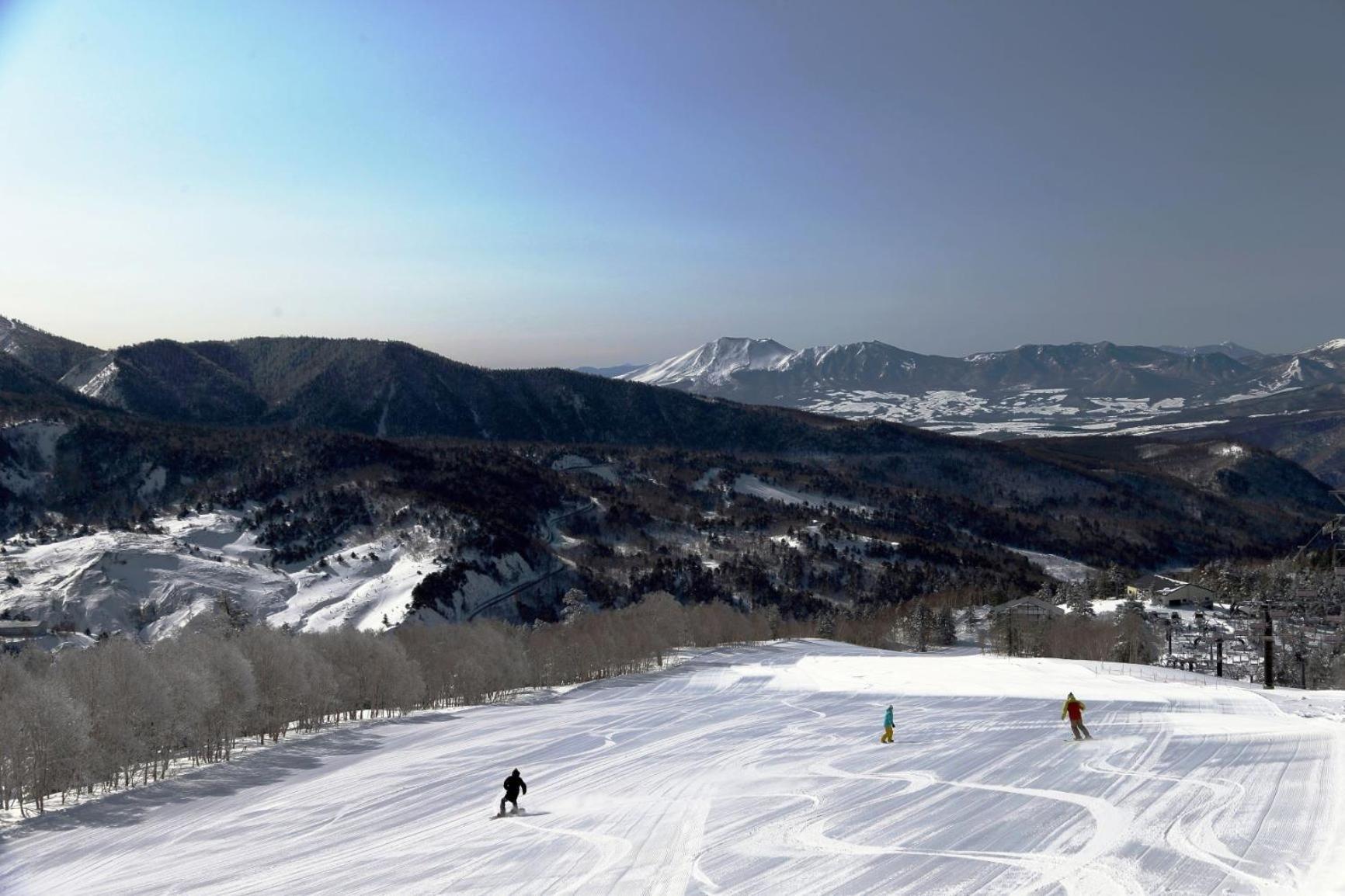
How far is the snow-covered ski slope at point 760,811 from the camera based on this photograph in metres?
23.9

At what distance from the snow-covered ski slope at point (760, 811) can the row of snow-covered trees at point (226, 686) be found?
3235 millimetres

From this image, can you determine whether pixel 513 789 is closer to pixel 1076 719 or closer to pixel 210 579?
pixel 1076 719

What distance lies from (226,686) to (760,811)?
3225cm

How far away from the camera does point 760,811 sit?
3034 centimetres

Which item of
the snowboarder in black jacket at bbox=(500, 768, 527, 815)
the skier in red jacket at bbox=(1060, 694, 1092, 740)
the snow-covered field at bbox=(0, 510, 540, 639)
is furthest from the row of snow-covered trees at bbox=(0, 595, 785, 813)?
the snow-covered field at bbox=(0, 510, 540, 639)

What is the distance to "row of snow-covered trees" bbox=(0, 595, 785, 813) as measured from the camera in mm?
37938

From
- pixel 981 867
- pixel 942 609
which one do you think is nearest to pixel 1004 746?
pixel 981 867

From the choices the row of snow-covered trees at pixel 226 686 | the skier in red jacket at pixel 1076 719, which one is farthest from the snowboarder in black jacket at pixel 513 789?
the skier in red jacket at pixel 1076 719

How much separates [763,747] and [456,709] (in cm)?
2734

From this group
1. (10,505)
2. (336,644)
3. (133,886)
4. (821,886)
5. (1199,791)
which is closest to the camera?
(821,886)

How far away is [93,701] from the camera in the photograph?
42938mm

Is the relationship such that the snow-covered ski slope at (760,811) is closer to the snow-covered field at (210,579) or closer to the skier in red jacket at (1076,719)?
the skier in red jacket at (1076,719)

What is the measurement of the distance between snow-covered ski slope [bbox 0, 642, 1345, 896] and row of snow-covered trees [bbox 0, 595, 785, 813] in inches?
127

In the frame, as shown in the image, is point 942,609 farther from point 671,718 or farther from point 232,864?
point 232,864
